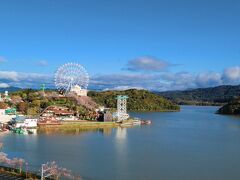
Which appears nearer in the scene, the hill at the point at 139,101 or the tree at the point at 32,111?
the tree at the point at 32,111

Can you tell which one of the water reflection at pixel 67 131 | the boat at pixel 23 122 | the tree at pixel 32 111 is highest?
the tree at pixel 32 111

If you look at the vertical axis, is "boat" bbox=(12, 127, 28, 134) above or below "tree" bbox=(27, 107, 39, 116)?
below

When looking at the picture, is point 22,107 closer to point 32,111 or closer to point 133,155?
point 32,111

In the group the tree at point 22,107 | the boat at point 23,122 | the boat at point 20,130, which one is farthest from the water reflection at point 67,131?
the tree at point 22,107

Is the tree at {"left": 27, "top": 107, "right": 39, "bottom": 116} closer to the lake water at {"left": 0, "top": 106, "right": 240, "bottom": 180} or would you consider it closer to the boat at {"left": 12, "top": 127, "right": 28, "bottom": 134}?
the boat at {"left": 12, "top": 127, "right": 28, "bottom": 134}

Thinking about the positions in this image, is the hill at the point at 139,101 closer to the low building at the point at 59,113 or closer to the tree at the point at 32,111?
the low building at the point at 59,113

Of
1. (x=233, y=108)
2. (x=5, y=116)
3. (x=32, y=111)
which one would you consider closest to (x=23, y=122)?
(x=5, y=116)

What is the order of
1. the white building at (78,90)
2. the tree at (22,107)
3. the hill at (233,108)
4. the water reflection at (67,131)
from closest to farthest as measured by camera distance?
the water reflection at (67,131) → the tree at (22,107) → the white building at (78,90) → the hill at (233,108)

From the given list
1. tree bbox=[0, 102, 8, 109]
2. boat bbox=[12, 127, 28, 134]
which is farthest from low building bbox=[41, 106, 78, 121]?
boat bbox=[12, 127, 28, 134]
